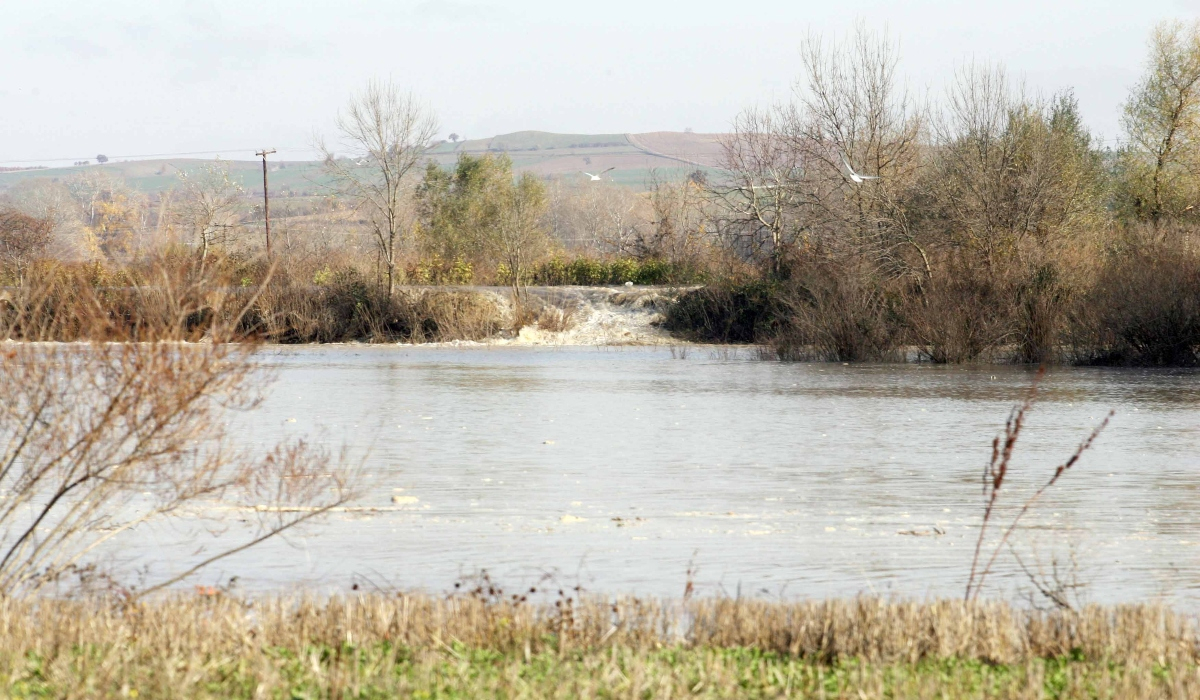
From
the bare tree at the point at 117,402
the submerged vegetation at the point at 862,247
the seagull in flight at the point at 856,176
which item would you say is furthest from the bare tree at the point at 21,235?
the bare tree at the point at 117,402

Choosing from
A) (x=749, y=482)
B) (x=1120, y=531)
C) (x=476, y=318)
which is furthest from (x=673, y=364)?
(x=1120, y=531)

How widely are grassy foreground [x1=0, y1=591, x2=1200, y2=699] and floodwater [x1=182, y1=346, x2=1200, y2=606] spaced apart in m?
1.74

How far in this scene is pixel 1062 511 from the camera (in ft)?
40.9

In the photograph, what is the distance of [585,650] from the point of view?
655 cm

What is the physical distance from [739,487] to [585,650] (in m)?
7.75

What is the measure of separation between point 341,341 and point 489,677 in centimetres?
4478

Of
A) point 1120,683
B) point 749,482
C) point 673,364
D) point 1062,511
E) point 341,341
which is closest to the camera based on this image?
point 1120,683

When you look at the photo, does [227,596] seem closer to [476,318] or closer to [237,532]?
[237,532]

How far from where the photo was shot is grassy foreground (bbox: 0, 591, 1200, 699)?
5699 mm

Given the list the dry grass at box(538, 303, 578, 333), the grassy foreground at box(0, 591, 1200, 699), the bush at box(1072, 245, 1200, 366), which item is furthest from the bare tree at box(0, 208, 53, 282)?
the grassy foreground at box(0, 591, 1200, 699)

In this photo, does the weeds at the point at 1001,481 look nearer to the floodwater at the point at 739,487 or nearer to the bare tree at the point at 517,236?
the floodwater at the point at 739,487

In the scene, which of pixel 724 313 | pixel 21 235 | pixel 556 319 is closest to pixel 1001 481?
pixel 724 313

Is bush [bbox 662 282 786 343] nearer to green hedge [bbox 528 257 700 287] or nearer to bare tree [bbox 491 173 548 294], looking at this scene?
green hedge [bbox 528 257 700 287]

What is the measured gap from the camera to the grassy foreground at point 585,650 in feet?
18.7
